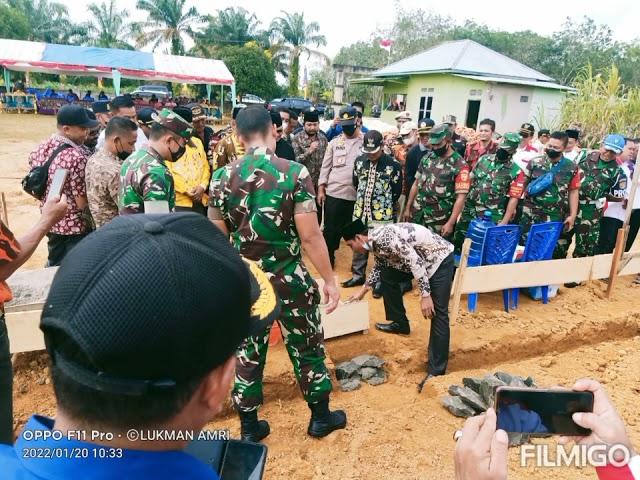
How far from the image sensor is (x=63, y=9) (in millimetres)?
45250

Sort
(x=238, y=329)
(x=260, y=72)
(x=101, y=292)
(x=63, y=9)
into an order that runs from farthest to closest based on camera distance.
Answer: (x=63, y=9) → (x=260, y=72) → (x=238, y=329) → (x=101, y=292)

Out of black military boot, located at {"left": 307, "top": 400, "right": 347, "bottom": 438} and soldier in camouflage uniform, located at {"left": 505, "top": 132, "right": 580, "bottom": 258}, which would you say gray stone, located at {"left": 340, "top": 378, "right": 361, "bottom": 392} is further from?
soldier in camouflage uniform, located at {"left": 505, "top": 132, "right": 580, "bottom": 258}

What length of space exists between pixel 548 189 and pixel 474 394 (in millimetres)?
3088

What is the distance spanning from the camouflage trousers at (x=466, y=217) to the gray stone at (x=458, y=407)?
2.67 m

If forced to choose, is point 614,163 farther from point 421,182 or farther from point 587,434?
point 587,434

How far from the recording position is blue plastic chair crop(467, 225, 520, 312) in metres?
4.97

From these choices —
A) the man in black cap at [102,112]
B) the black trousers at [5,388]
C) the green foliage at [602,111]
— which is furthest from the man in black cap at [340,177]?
the green foliage at [602,111]

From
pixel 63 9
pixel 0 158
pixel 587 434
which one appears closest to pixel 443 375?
pixel 587 434

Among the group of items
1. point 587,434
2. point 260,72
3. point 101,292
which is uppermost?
point 260,72

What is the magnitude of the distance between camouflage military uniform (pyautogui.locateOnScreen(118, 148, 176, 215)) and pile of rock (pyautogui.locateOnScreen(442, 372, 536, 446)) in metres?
2.58

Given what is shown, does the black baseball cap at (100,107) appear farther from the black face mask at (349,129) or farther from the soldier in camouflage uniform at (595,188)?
the soldier in camouflage uniform at (595,188)

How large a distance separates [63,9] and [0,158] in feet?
138

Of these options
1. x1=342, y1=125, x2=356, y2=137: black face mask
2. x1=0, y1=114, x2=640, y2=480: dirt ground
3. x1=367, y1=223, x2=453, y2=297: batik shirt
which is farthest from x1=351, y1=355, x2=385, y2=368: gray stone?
x1=342, y1=125, x2=356, y2=137: black face mask

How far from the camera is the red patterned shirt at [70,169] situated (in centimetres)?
368
